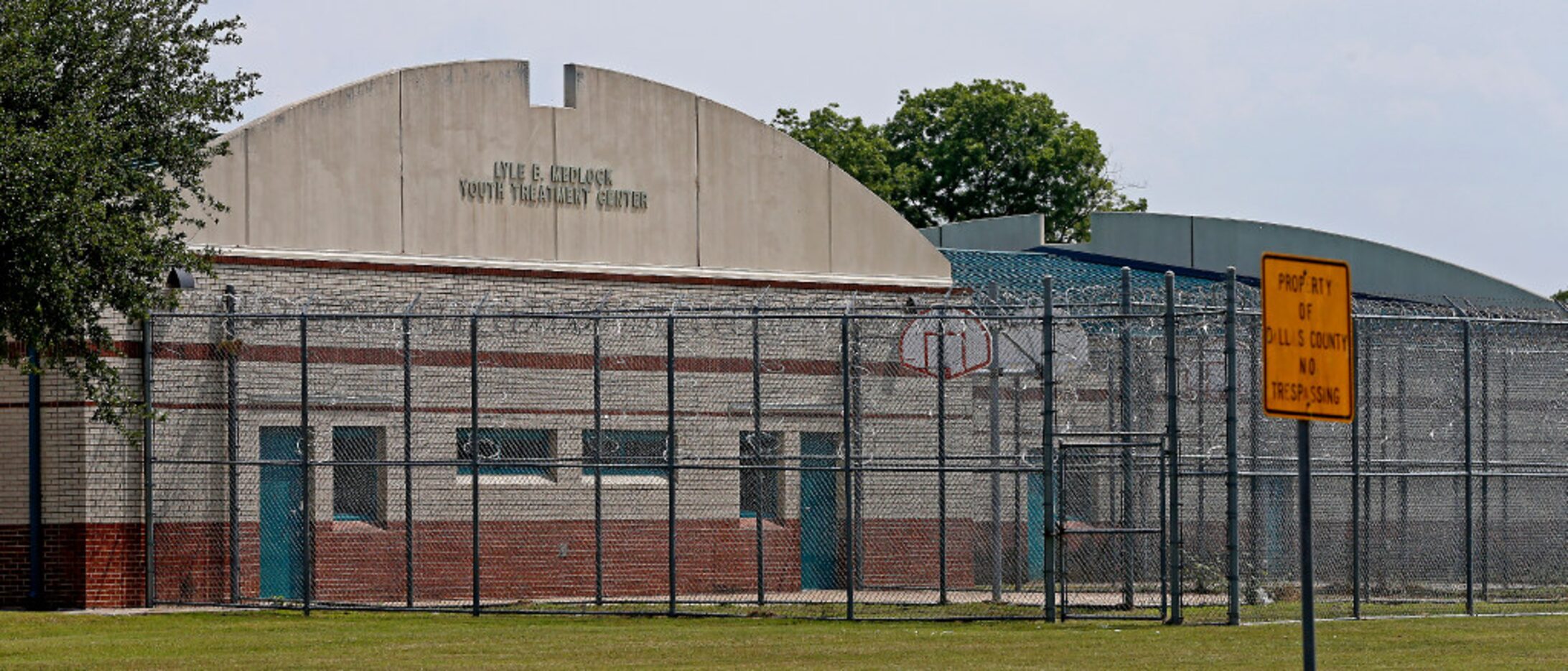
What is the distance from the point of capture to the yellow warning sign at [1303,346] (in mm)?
9523

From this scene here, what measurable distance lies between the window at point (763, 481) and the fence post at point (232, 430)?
6.40 metres

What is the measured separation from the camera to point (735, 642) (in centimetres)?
1903

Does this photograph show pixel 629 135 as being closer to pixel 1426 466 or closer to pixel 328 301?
pixel 328 301

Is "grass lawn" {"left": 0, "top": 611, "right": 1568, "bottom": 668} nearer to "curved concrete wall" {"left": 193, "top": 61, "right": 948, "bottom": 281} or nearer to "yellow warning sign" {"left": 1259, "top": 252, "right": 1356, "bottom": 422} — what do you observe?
"curved concrete wall" {"left": 193, "top": 61, "right": 948, "bottom": 281}

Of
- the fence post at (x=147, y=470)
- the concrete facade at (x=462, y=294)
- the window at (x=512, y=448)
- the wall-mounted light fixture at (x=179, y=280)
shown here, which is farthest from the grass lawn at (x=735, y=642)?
the window at (x=512, y=448)

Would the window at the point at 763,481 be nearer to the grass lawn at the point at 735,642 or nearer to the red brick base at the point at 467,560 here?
the red brick base at the point at 467,560

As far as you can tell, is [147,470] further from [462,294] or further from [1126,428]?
[1126,428]

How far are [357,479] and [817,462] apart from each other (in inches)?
240

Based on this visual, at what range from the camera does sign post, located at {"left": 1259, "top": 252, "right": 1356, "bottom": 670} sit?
9.51m

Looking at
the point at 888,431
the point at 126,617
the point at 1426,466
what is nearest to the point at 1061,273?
the point at 888,431

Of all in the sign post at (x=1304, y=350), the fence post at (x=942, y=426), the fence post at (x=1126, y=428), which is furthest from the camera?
the fence post at (x=942, y=426)

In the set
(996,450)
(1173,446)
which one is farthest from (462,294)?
(1173,446)

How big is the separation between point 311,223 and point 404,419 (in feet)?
10.8

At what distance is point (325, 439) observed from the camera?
25.6 m
